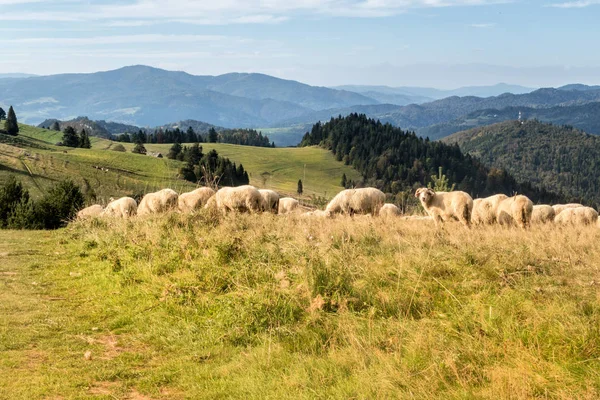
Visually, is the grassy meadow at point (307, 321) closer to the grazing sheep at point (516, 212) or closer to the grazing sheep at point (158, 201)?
the grazing sheep at point (516, 212)

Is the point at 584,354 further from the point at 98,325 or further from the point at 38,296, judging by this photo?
the point at 38,296

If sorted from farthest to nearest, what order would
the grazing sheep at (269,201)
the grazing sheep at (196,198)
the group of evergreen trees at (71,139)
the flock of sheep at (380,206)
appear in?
the group of evergreen trees at (71,139)
the grazing sheep at (196,198)
the grazing sheep at (269,201)
the flock of sheep at (380,206)

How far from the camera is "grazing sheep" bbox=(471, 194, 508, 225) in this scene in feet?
70.3

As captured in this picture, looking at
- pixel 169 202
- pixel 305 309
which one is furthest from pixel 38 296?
pixel 169 202

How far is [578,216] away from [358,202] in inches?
342

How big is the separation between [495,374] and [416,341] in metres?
1.07

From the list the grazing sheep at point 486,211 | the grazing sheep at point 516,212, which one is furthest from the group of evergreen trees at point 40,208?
the grazing sheep at point 516,212

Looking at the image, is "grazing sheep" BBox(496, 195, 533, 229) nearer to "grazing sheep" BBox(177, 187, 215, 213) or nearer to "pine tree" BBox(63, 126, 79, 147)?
"grazing sheep" BBox(177, 187, 215, 213)

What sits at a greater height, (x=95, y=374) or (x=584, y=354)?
(x=584, y=354)

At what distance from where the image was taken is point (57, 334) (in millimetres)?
8922

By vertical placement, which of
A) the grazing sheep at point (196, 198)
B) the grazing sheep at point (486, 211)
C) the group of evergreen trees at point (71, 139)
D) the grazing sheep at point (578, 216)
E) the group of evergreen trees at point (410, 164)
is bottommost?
the group of evergreen trees at point (410, 164)

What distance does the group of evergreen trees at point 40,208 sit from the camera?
92.0 feet

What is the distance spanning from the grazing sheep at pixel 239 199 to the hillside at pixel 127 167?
543cm

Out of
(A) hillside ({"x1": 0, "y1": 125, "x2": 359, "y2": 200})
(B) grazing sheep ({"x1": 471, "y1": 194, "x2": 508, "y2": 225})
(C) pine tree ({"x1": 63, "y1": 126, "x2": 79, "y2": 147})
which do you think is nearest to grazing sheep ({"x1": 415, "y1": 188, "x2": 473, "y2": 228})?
(B) grazing sheep ({"x1": 471, "y1": 194, "x2": 508, "y2": 225})
